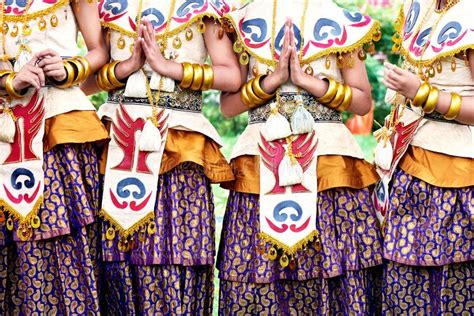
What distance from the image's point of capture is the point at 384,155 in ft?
11.0

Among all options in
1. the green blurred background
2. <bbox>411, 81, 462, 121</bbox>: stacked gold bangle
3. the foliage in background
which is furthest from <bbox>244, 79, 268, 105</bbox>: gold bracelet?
the foliage in background

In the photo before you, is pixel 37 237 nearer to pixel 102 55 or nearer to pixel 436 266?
pixel 102 55

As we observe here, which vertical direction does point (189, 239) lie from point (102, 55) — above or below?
below

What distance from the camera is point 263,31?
3.38 m

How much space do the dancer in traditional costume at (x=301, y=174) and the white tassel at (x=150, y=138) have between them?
336 millimetres

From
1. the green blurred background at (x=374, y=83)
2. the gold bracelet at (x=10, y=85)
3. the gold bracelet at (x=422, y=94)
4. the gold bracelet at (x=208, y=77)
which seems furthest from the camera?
the green blurred background at (x=374, y=83)

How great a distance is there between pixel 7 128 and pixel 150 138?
52 centimetres

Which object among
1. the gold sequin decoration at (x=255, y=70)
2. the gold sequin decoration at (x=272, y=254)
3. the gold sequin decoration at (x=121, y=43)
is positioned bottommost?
the gold sequin decoration at (x=272, y=254)

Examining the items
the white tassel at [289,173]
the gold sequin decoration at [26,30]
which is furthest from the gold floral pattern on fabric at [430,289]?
the gold sequin decoration at [26,30]

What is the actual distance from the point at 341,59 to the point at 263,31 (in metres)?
0.30

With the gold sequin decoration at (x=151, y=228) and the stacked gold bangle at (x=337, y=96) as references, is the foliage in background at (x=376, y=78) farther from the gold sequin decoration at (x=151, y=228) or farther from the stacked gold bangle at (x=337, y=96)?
the gold sequin decoration at (x=151, y=228)

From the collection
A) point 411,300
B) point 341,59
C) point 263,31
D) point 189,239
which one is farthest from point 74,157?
point 411,300

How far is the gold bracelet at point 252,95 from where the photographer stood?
3.37 metres

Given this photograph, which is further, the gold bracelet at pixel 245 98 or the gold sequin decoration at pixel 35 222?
the gold bracelet at pixel 245 98
